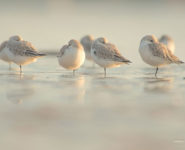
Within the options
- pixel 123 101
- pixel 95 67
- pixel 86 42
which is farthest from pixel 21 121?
pixel 86 42

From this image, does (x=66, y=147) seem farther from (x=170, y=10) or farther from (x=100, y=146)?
(x=170, y=10)

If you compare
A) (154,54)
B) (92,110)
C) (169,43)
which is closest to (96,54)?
(154,54)

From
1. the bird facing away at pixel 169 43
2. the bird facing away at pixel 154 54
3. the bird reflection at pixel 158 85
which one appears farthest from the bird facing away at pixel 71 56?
the bird facing away at pixel 169 43

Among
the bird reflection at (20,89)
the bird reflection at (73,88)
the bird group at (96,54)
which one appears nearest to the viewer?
the bird reflection at (20,89)

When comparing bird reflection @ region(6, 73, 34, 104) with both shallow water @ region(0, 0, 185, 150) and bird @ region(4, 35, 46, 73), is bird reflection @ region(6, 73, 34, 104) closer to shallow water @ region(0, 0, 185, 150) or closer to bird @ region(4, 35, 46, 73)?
shallow water @ region(0, 0, 185, 150)

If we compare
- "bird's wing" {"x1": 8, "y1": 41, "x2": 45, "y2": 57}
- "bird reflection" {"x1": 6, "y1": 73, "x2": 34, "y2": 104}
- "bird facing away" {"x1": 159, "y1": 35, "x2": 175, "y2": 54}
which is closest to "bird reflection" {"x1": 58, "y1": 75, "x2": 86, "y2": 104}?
"bird reflection" {"x1": 6, "y1": 73, "x2": 34, "y2": 104}

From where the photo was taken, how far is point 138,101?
36.4ft

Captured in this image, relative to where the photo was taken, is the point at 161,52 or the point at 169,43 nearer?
the point at 161,52

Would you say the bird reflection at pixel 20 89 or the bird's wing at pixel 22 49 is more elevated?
the bird's wing at pixel 22 49

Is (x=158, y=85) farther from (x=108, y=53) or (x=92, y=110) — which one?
(x=92, y=110)

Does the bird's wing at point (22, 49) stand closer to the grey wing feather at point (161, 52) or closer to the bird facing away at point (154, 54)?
the bird facing away at point (154, 54)

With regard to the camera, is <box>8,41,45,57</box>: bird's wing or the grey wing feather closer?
the grey wing feather

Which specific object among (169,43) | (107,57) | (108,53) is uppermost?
(169,43)

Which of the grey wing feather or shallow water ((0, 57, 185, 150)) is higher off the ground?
the grey wing feather
